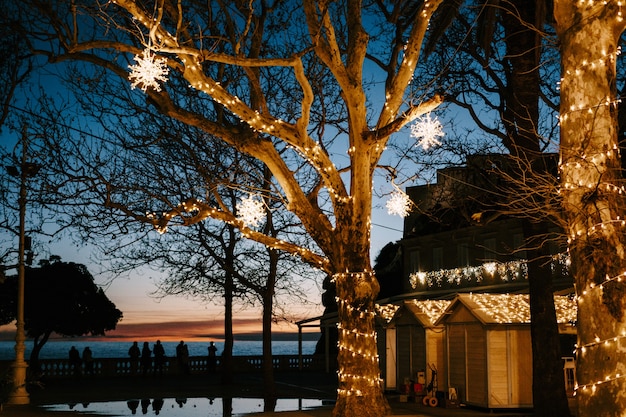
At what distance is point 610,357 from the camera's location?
6.76 m

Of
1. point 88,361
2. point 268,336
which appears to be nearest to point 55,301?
point 88,361

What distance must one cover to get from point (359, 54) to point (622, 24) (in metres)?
6.74

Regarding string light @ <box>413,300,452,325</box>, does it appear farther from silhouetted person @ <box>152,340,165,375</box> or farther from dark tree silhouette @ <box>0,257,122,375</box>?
dark tree silhouette @ <box>0,257,122,375</box>

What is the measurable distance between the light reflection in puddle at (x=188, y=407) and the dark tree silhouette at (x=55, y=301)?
16.6 metres

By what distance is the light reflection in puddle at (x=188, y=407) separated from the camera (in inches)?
805

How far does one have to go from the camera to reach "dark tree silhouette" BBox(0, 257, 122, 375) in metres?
39.2

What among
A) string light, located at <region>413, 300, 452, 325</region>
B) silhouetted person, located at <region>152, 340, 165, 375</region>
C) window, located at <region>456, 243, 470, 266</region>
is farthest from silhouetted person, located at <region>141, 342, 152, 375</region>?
string light, located at <region>413, 300, 452, 325</region>

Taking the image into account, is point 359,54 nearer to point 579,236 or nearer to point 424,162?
point 424,162

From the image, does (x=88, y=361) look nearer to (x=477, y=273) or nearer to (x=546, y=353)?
(x=477, y=273)

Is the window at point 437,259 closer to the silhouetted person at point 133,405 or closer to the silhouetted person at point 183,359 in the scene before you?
the silhouetted person at point 183,359

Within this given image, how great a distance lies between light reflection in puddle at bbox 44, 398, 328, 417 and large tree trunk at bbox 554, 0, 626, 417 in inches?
527

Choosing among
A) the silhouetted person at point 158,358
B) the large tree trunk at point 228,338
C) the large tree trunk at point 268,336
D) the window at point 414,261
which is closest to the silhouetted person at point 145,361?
the silhouetted person at point 158,358

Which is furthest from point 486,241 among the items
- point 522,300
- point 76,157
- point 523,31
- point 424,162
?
point 76,157

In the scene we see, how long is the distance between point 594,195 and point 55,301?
1438 inches
